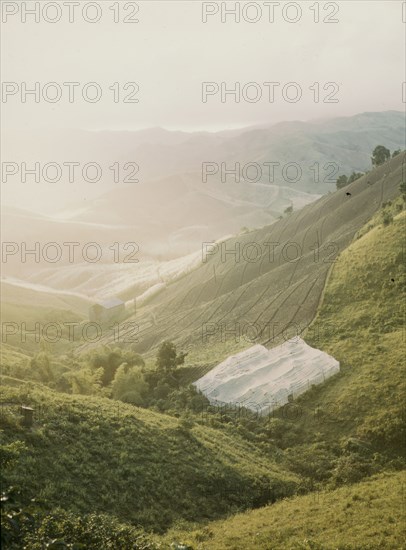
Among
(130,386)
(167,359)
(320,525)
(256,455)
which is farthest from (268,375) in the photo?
(320,525)

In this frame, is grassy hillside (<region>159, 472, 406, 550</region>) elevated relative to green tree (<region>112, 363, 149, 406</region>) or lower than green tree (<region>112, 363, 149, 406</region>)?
elevated

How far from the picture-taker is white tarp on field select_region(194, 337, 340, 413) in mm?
49812

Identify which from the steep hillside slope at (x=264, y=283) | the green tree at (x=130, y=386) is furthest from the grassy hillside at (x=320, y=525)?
the steep hillside slope at (x=264, y=283)

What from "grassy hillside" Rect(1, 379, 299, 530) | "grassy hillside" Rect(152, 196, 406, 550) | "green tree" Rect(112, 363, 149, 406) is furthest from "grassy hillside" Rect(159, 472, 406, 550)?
"green tree" Rect(112, 363, 149, 406)

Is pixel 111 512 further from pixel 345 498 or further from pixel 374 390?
pixel 374 390

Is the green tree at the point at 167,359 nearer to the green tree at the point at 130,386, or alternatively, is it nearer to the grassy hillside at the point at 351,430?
the green tree at the point at 130,386

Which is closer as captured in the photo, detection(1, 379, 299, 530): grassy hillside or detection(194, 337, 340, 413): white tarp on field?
detection(1, 379, 299, 530): grassy hillside

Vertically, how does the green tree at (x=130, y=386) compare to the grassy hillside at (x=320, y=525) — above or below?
below

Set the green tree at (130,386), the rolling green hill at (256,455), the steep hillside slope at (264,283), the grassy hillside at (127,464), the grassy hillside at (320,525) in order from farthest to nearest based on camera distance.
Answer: the steep hillside slope at (264,283)
the green tree at (130,386)
the grassy hillside at (127,464)
the rolling green hill at (256,455)
the grassy hillside at (320,525)

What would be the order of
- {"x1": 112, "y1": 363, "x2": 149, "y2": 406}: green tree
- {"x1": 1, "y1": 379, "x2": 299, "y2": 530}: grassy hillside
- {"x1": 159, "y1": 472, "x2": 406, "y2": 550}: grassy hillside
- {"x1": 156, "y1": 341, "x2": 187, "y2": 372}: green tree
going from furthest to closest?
1. {"x1": 156, "y1": 341, "x2": 187, "y2": 372}: green tree
2. {"x1": 112, "y1": 363, "x2": 149, "y2": 406}: green tree
3. {"x1": 1, "y1": 379, "x2": 299, "y2": 530}: grassy hillside
4. {"x1": 159, "y1": 472, "x2": 406, "y2": 550}: grassy hillside

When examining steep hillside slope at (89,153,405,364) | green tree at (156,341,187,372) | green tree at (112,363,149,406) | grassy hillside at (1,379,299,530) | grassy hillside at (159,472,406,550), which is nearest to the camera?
grassy hillside at (159,472,406,550)

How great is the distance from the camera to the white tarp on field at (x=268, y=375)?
49.8 metres

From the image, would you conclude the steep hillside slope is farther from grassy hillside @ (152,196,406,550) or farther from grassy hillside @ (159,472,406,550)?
grassy hillside @ (159,472,406,550)

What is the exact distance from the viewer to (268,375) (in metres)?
54.0
